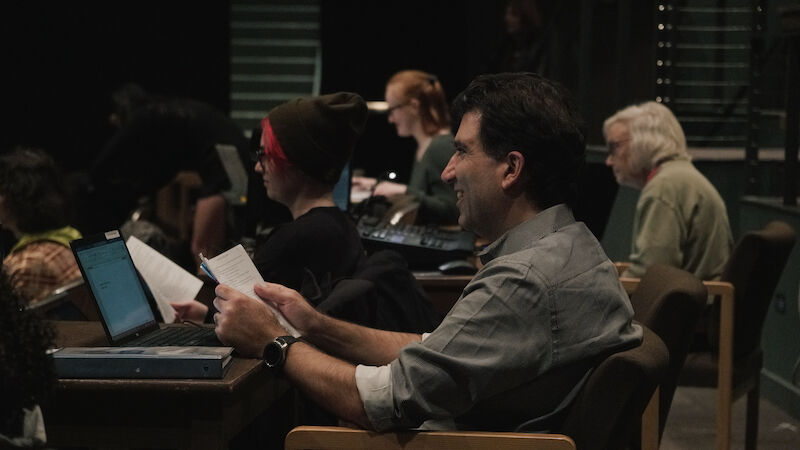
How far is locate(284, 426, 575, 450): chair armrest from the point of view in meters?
1.98

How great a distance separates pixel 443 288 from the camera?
381 cm

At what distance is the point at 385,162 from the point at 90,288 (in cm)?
890

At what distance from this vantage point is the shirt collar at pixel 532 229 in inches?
80.7

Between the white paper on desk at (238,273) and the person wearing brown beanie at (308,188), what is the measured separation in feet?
1.59

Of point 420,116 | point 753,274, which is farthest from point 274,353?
point 420,116

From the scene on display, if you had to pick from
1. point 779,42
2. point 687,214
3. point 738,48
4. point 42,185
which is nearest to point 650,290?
point 687,214

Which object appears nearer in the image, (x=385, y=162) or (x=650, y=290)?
(x=650, y=290)

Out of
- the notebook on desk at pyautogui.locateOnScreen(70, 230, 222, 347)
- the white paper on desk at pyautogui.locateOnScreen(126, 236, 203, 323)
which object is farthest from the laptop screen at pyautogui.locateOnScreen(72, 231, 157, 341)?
the white paper on desk at pyautogui.locateOnScreen(126, 236, 203, 323)

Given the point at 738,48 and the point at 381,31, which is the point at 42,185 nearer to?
the point at 738,48

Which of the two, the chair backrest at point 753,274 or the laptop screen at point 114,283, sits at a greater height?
the laptop screen at point 114,283

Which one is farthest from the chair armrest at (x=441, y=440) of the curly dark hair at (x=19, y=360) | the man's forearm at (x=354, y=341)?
the curly dark hair at (x=19, y=360)

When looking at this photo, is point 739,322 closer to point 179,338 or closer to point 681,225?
point 681,225

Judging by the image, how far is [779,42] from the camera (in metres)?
5.28

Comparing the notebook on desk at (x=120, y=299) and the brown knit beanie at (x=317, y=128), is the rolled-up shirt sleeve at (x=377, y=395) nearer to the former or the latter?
the notebook on desk at (x=120, y=299)
